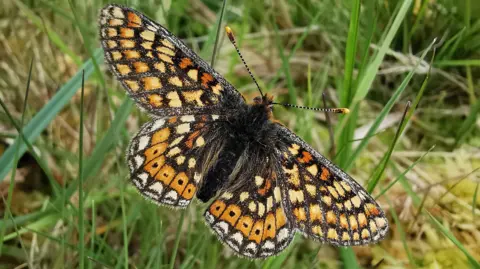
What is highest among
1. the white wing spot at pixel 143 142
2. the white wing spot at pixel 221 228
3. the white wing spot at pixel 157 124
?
the white wing spot at pixel 157 124

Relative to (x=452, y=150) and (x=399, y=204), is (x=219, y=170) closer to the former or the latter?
(x=399, y=204)

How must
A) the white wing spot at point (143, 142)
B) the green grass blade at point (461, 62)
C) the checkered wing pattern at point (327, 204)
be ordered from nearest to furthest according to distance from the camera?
the checkered wing pattern at point (327, 204) < the white wing spot at point (143, 142) < the green grass blade at point (461, 62)

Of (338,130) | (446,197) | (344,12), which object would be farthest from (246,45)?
(446,197)

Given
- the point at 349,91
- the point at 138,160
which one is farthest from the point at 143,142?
the point at 349,91

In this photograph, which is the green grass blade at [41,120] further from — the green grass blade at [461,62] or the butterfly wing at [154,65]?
the green grass blade at [461,62]

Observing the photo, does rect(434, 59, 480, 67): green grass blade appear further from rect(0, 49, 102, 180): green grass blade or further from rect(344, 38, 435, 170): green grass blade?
rect(0, 49, 102, 180): green grass blade

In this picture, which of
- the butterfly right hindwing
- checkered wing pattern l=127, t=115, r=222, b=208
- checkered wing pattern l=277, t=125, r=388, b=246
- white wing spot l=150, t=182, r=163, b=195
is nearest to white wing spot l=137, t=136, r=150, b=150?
checkered wing pattern l=127, t=115, r=222, b=208

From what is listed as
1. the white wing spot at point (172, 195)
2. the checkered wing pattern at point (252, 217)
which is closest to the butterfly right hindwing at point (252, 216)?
the checkered wing pattern at point (252, 217)

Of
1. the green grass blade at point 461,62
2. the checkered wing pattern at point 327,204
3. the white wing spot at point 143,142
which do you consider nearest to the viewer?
the checkered wing pattern at point 327,204
